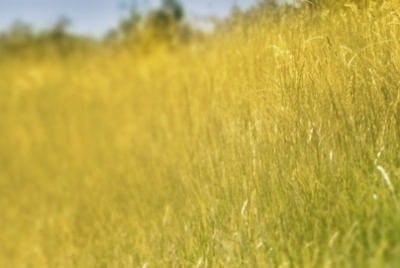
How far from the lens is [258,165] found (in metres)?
2.26

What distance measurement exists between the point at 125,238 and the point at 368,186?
4.54 ft

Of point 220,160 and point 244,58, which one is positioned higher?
point 244,58

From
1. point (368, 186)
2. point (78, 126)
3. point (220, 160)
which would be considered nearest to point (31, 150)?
point (78, 126)

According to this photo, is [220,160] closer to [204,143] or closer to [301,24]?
[204,143]

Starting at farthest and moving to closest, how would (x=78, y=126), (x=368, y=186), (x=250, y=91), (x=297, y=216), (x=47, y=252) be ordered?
1. (x=78, y=126)
2. (x=47, y=252)
3. (x=250, y=91)
4. (x=297, y=216)
5. (x=368, y=186)

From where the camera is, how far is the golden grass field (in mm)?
1860

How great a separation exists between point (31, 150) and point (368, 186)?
4214 millimetres

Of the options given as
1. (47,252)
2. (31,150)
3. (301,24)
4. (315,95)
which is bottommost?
(47,252)

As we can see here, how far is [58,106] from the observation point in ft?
19.2

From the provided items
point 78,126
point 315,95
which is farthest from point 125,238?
point 78,126

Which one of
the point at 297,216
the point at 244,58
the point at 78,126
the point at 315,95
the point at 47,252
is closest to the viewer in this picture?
the point at 297,216

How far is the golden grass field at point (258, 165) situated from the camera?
1860 mm

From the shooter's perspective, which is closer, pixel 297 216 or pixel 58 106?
pixel 297 216

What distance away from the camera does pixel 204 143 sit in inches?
117
